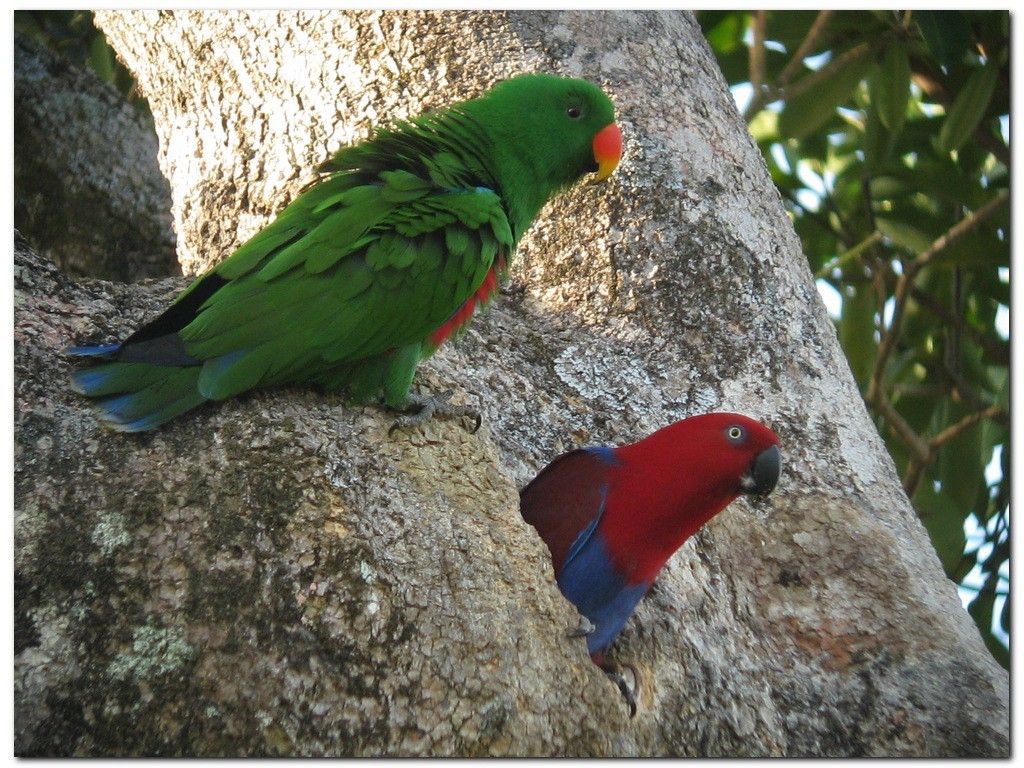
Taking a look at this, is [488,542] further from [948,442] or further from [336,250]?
[948,442]

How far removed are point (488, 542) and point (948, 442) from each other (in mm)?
3070

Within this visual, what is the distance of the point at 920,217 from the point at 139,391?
3884 millimetres

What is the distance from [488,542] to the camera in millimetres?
2365

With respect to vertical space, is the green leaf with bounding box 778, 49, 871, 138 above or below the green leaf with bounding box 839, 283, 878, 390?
above

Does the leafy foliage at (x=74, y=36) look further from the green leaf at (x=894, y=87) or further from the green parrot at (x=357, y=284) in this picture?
the green leaf at (x=894, y=87)

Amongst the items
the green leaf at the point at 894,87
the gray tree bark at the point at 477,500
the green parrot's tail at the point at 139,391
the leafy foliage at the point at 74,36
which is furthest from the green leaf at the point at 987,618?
the leafy foliage at the point at 74,36

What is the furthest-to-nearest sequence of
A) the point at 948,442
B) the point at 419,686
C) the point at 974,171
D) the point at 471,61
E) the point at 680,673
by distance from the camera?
1. the point at 974,171
2. the point at 948,442
3. the point at 471,61
4. the point at 680,673
5. the point at 419,686

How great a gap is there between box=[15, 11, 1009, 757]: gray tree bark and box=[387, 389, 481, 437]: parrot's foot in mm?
37

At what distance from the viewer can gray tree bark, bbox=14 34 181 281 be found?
165 inches

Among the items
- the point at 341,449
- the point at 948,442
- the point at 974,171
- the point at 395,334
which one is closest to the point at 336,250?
the point at 395,334

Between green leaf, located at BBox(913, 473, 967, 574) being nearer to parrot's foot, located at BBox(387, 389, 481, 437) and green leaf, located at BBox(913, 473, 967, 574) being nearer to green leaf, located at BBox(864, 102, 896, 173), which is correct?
green leaf, located at BBox(864, 102, 896, 173)

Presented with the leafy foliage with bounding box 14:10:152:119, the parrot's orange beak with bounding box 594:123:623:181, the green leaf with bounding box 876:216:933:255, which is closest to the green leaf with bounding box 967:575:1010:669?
the green leaf with bounding box 876:216:933:255

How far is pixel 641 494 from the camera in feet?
8.93

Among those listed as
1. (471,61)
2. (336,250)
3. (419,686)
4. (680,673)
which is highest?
(471,61)
